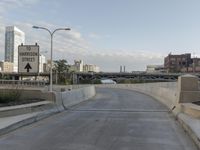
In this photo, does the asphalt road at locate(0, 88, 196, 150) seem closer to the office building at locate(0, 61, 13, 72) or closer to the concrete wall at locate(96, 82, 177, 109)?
the concrete wall at locate(96, 82, 177, 109)

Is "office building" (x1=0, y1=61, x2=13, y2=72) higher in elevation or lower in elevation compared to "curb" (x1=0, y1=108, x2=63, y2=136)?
higher

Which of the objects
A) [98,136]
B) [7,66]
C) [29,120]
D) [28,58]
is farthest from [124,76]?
[98,136]

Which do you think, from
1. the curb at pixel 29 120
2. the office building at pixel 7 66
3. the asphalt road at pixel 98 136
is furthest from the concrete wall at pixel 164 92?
the office building at pixel 7 66

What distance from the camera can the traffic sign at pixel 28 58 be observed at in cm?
2253

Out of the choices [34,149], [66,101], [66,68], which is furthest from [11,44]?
[34,149]

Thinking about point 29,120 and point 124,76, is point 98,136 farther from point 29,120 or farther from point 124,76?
point 124,76

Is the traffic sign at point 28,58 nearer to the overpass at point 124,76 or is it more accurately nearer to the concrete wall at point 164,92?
the concrete wall at point 164,92

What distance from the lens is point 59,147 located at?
1011 cm

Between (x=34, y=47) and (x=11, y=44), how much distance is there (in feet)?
207

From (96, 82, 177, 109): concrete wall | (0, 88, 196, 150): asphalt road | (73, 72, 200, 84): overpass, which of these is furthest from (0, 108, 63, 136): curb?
(73, 72, 200, 84): overpass

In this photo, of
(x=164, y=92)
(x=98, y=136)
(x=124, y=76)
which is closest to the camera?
(x=98, y=136)

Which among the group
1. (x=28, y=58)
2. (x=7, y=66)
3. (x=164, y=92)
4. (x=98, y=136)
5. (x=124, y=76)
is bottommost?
(x=98, y=136)

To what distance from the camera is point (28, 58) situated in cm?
2267

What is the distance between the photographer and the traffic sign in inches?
887
